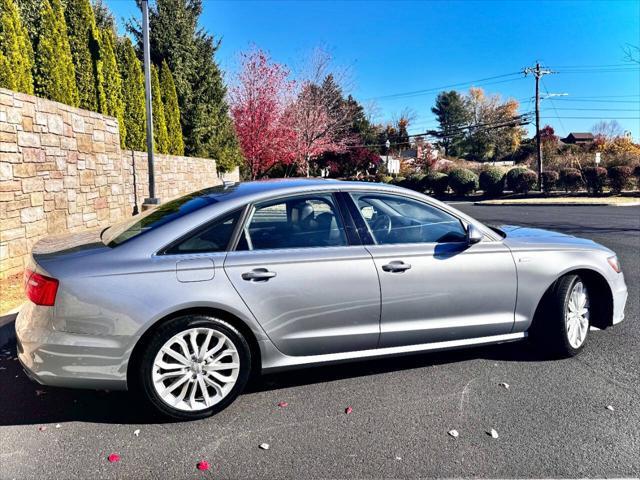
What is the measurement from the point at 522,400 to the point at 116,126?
9.82m

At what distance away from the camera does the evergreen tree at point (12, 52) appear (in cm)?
778

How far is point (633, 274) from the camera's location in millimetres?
7277

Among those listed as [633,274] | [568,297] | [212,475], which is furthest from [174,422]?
[633,274]

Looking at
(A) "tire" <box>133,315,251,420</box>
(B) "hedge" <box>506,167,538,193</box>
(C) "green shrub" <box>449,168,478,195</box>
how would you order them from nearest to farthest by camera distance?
(A) "tire" <box>133,315,251,420</box>, (B) "hedge" <box>506,167,538,193</box>, (C) "green shrub" <box>449,168,478,195</box>

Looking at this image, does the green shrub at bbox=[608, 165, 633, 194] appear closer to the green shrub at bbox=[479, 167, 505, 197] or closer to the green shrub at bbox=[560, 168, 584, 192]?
the green shrub at bbox=[560, 168, 584, 192]

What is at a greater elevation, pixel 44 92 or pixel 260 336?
pixel 44 92

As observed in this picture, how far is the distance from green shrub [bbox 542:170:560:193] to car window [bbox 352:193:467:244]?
31.2 m

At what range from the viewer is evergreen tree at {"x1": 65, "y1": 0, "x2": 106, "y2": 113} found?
11211 mm

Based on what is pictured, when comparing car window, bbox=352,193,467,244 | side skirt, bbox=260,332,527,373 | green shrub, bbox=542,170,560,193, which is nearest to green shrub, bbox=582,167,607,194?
green shrub, bbox=542,170,560,193

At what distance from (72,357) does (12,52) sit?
7.11 metres

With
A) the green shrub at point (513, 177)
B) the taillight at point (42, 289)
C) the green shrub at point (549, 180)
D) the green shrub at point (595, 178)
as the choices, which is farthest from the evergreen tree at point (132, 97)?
the green shrub at point (549, 180)

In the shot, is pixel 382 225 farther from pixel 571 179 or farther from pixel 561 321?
pixel 571 179

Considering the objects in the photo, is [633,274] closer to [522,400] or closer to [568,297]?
[568,297]

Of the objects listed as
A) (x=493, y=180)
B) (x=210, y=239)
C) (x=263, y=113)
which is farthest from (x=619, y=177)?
(x=210, y=239)
